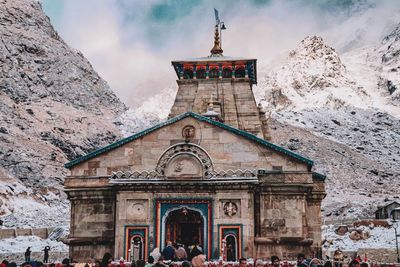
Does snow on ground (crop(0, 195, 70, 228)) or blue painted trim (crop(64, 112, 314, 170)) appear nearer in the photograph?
blue painted trim (crop(64, 112, 314, 170))

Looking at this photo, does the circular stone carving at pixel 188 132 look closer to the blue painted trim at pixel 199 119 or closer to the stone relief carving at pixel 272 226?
the blue painted trim at pixel 199 119

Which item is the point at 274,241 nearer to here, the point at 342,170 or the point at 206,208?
the point at 206,208

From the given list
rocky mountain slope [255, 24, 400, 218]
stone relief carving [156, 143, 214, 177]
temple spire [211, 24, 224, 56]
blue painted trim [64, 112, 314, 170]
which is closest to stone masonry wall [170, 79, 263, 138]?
temple spire [211, 24, 224, 56]

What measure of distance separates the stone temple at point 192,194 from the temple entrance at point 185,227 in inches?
1.9

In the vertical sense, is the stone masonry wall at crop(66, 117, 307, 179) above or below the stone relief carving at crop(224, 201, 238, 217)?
above

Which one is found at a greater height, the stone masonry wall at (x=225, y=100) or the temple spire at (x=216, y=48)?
the temple spire at (x=216, y=48)

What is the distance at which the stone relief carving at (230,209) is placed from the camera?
29344 millimetres

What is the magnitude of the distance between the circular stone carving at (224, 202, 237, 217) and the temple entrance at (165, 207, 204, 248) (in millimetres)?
1285

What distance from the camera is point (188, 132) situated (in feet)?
103

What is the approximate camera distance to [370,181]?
310 feet

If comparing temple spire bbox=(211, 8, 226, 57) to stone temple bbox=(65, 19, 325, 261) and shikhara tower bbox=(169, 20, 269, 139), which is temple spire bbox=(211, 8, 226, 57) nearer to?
shikhara tower bbox=(169, 20, 269, 139)

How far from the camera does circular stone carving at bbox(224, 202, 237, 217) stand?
29.3m

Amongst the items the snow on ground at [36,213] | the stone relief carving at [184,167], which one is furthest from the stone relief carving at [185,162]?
the snow on ground at [36,213]

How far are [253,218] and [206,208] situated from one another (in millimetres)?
2241
